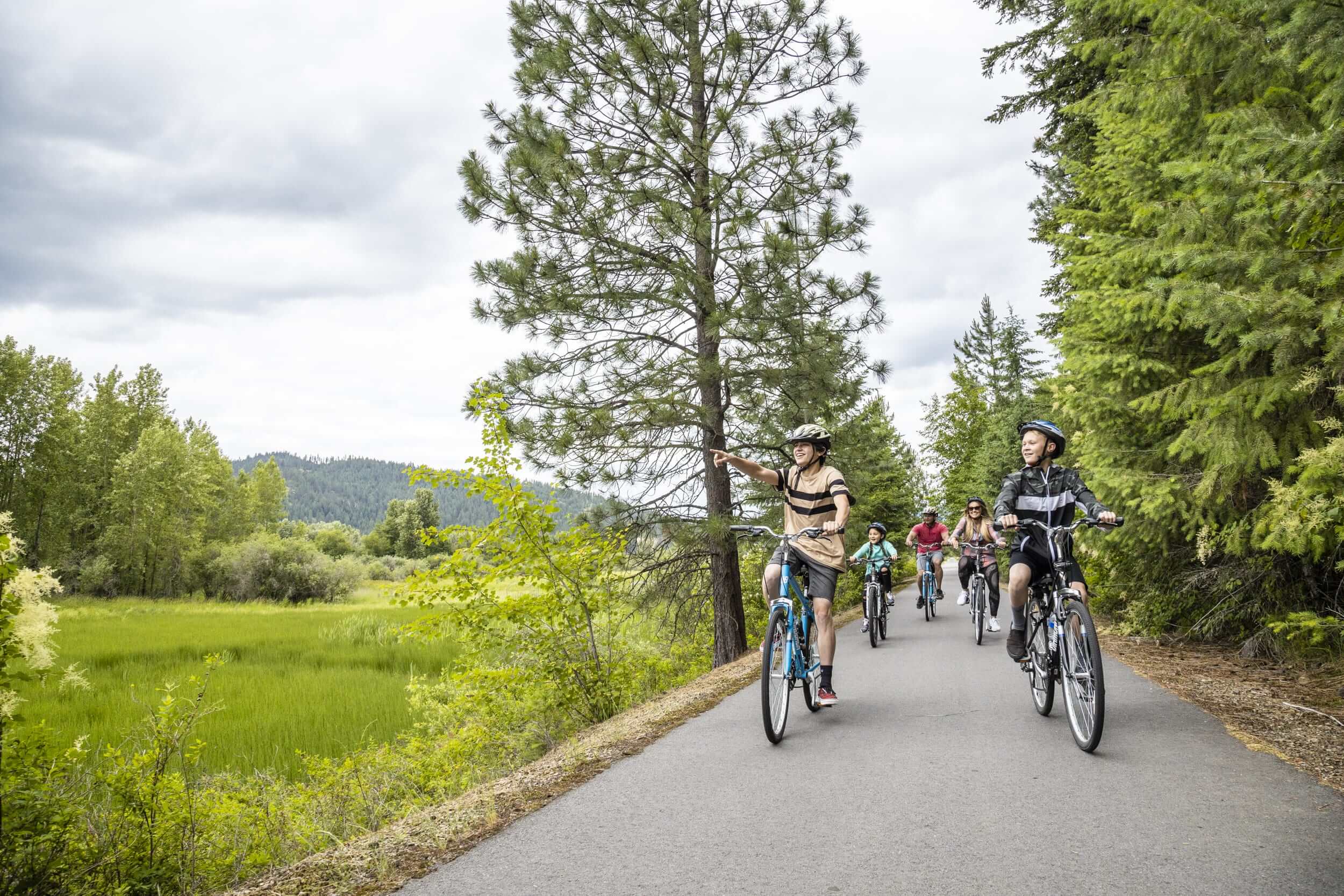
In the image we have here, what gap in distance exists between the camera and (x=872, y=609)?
1121 centimetres

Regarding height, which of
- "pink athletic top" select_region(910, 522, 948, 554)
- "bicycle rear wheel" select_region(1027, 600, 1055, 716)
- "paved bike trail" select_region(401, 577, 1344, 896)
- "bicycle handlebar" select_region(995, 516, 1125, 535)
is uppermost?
"bicycle handlebar" select_region(995, 516, 1125, 535)

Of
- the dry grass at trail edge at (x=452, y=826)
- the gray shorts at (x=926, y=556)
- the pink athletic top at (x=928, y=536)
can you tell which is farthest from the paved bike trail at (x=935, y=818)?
the gray shorts at (x=926, y=556)

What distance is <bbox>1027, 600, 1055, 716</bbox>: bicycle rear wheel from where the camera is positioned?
5.70 metres

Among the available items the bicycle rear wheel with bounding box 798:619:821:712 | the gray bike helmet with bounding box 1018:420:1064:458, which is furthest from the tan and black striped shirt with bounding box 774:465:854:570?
the gray bike helmet with bounding box 1018:420:1064:458

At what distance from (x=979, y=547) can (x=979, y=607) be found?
853mm

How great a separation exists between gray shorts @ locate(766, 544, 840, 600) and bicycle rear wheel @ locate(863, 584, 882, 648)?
5.41 meters

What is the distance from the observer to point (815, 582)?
19.8ft

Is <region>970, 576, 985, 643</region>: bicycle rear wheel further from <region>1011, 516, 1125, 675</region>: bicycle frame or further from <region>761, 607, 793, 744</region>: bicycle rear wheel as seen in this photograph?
<region>761, 607, 793, 744</region>: bicycle rear wheel

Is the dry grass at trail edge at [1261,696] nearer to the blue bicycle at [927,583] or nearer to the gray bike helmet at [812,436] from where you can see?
the gray bike helmet at [812,436]

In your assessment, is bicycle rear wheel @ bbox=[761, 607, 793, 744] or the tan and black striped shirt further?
the tan and black striped shirt

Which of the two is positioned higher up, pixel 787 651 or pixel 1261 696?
pixel 787 651

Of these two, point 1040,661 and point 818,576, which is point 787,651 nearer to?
point 818,576

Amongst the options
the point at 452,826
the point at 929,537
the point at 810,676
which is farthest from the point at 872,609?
the point at 452,826

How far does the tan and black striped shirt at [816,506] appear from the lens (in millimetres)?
6066
